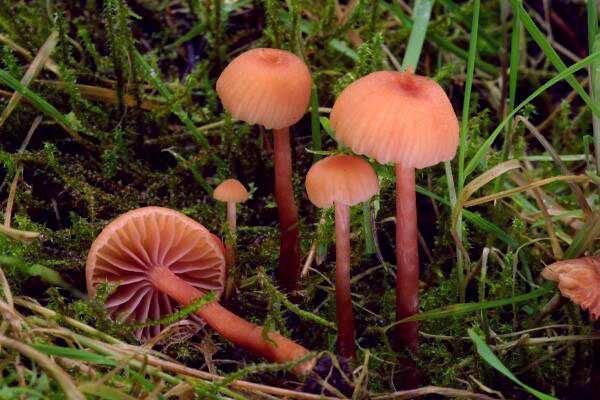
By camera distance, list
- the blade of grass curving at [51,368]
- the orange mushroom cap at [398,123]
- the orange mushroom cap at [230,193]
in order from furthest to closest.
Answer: the orange mushroom cap at [230,193] → the orange mushroom cap at [398,123] → the blade of grass curving at [51,368]

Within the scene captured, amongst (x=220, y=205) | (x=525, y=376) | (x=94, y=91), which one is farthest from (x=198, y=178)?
(x=525, y=376)

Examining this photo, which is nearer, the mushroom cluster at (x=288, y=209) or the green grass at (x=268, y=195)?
the mushroom cluster at (x=288, y=209)

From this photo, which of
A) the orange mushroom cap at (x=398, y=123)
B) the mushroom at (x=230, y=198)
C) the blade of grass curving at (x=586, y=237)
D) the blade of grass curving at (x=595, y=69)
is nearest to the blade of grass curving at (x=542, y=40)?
the blade of grass curving at (x=595, y=69)

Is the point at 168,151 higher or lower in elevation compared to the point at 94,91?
lower

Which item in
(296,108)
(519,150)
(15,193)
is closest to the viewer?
(296,108)

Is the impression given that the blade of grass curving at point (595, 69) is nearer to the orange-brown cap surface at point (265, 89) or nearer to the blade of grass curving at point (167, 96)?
the orange-brown cap surface at point (265, 89)

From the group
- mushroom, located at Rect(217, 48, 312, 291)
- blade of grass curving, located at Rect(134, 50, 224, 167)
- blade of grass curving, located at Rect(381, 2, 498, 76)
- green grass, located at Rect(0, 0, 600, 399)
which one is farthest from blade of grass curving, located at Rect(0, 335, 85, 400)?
blade of grass curving, located at Rect(381, 2, 498, 76)

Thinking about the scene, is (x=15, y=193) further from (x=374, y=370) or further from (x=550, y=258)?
(x=550, y=258)

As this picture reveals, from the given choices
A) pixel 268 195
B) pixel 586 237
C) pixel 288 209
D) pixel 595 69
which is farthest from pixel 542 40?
pixel 268 195
